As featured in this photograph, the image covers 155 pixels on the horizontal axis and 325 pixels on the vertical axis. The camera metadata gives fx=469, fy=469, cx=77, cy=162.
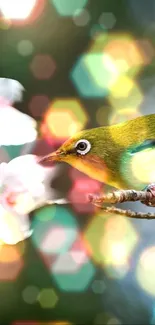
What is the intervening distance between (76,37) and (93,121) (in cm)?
25

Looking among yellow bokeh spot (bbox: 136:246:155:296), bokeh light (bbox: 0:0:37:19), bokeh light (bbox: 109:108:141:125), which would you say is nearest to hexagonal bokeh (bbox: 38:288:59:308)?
yellow bokeh spot (bbox: 136:246:155:296)

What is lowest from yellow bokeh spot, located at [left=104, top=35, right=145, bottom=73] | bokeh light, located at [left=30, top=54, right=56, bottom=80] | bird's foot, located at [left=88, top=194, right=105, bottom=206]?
bird's foot, located at [left=88, top=194, right=105, bottom=206]

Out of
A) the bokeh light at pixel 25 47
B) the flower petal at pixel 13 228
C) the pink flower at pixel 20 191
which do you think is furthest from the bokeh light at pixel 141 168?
the bokeh light at pixel 25 47

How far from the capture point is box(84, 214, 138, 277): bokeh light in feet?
4.36

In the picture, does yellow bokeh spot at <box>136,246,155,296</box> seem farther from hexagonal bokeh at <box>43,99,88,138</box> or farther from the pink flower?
Answer: hexagonal bokeh at <box>43,99,88,138</box>

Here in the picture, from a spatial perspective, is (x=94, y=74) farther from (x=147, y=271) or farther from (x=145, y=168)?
(x=147, y=271)

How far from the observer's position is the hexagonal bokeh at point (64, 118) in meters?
1.37

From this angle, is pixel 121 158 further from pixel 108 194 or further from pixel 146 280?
pixel 146 280

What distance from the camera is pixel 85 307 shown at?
132 centimetres

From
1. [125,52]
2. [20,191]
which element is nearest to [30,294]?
[20,191]

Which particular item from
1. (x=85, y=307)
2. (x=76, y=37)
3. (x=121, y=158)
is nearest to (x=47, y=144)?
(x=121, y=158)

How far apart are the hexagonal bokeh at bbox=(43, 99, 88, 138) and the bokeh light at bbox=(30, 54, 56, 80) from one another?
8cm

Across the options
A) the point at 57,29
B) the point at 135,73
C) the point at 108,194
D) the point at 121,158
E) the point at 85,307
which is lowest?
the point at 85,307

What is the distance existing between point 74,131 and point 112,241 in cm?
34
